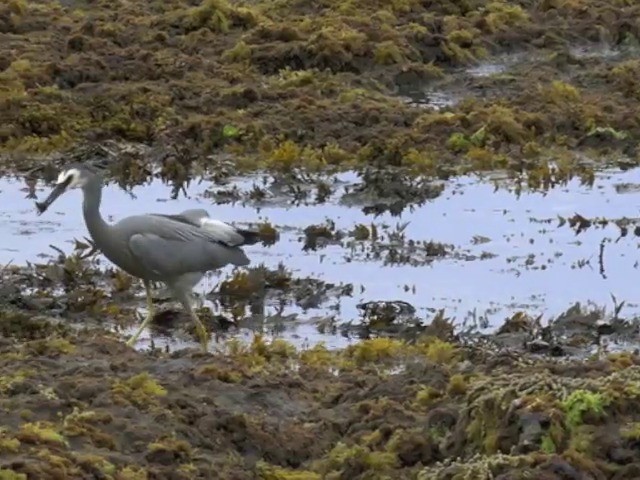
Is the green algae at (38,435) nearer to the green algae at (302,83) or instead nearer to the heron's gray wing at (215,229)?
the heron's gray wing at (215,229)

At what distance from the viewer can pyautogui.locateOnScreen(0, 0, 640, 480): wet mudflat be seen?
7.42 m

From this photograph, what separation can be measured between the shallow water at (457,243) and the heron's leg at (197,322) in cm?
63

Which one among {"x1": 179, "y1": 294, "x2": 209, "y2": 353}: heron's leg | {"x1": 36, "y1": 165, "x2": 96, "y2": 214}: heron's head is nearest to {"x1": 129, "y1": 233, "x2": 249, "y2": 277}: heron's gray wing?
{"x1": 179, "y1": 294, "x2": 209, "y2": 353}: heron's leg

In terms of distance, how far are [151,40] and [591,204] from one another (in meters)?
6.23

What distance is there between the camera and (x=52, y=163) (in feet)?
50.4

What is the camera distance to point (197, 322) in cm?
1066

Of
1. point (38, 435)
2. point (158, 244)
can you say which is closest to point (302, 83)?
point (158, 244)

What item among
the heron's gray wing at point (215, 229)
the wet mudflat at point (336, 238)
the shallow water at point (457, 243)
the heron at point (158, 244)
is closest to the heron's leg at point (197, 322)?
the heron at point (158, 244)

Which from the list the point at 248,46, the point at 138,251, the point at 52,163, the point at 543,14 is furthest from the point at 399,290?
the point at 543,14

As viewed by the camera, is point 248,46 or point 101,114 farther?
point 248,46

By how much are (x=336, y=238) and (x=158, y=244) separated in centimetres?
308

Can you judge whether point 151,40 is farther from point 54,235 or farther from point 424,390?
point 424,390

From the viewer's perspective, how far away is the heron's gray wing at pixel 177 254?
34.8 feet

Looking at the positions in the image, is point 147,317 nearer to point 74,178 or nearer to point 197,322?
point 197,322
